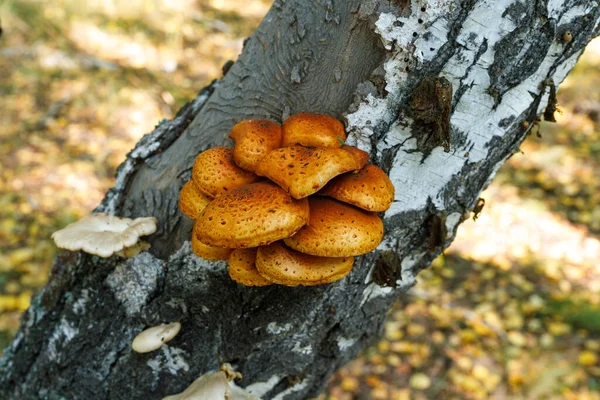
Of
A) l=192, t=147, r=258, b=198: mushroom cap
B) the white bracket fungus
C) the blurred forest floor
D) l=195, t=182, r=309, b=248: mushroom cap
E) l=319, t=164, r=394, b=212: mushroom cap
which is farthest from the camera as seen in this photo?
the blurred forest floor

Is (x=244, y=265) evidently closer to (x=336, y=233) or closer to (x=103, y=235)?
(x=336, y=233)

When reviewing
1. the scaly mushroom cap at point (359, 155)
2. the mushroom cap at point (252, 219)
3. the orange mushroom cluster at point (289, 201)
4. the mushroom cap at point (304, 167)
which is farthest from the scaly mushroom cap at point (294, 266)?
the scaly mushroom cap at point (359, 155)

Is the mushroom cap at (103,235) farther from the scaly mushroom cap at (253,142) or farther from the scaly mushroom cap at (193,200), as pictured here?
the scaly mushroom cap at (253,142)

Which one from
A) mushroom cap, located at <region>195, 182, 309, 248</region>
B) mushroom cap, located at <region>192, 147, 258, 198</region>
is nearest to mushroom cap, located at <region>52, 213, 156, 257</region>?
mushroom cap, located at <region>192, 147, 258, 198</region>

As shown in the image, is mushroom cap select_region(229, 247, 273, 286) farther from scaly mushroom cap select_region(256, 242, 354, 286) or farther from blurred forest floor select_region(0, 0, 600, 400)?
blurred forest floor select_region(0, 0, 600, 400)

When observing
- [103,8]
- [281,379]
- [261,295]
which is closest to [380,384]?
[281,379]

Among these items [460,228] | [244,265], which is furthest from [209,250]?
[460,228]

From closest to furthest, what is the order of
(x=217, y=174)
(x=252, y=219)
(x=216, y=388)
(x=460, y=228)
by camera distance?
(x=252, y=219) → (x=217, y=174) → (x=216, y=388) → (x=460, y=228)
